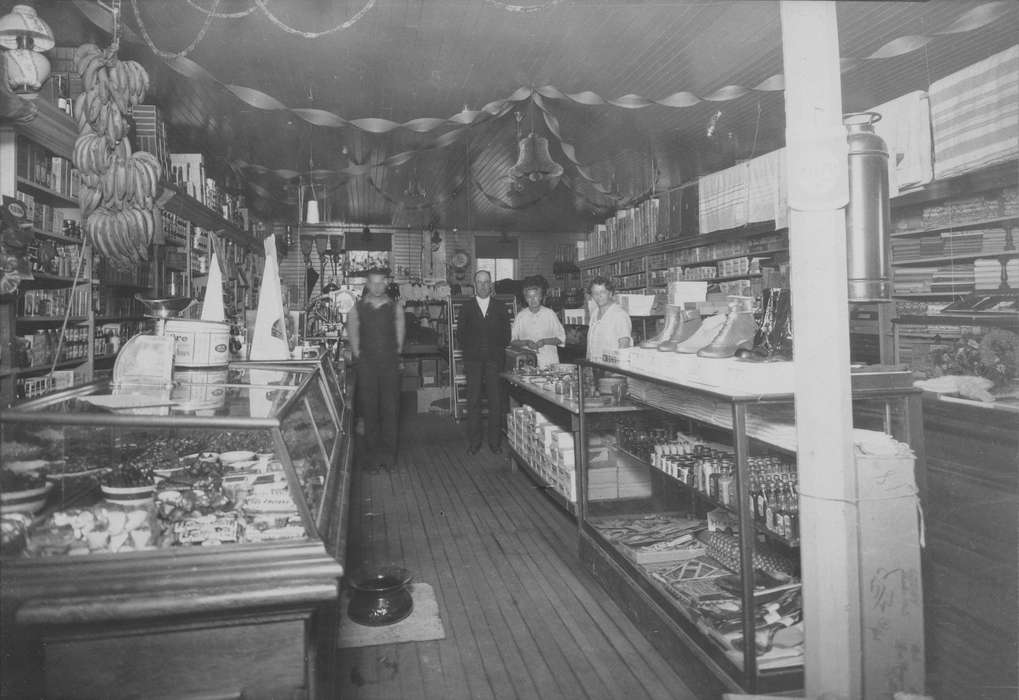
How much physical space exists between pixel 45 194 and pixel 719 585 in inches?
209

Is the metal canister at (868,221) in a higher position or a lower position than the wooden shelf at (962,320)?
higher

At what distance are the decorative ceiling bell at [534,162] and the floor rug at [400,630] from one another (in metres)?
3.88

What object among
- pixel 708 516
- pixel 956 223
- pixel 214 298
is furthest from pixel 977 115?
pixel 214 298

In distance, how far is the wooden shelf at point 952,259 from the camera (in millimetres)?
5162

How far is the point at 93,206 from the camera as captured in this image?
3689 millimetres

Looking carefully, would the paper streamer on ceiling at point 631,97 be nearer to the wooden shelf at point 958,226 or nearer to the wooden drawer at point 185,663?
the wooden shelf at point 958,226

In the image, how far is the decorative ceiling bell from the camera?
19.1 ft

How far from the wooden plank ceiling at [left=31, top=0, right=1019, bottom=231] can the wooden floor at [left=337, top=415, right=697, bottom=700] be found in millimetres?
2992

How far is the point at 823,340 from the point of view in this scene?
1.75 meters

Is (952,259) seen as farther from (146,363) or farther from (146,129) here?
(146,129)

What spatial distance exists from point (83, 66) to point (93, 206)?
28.7 inches

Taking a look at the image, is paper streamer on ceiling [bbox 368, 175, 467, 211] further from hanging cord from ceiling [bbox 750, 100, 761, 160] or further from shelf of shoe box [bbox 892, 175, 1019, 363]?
shelf of shoe box [bbox 892, 175, 1019, 363]

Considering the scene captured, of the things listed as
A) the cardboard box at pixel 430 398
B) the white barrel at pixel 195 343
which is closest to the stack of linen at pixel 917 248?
the white barrel at pixel 195 343

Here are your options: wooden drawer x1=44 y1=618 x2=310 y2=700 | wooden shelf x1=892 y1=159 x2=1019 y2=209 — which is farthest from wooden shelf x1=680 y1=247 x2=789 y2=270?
wooden drawer x1=44 y1=618 x2=310 y2=700
